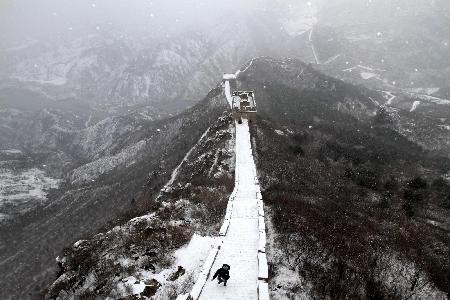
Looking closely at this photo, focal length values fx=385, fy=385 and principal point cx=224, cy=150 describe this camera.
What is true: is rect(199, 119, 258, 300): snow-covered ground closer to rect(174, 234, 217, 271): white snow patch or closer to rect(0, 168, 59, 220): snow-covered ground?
rect(174, 234, 217, 271): white snow patch

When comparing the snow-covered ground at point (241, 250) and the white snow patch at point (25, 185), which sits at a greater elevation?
the snow-covered ground at point (241, 250)

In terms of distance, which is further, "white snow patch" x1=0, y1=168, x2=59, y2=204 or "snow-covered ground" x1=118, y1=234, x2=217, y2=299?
"white snow patch" x1=0, y1=168, x2=59, y2=204

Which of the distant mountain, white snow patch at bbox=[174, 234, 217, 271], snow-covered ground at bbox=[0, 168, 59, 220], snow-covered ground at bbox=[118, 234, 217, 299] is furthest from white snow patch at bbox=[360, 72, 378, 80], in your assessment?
snow-covered ground at bbox=[118, 234, 217, 299]

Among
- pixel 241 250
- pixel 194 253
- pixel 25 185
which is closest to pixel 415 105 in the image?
pixel 241 250

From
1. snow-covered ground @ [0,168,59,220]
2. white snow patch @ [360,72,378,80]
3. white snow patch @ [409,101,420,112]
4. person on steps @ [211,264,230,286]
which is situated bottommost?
snow-covered ground @ [0,168,59,220]

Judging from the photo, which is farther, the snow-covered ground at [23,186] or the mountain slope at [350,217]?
the snow-covered ground at [23,186]

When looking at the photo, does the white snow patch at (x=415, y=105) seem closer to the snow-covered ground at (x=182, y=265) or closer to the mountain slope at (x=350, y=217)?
the mountain slope at (x=350, y=217)

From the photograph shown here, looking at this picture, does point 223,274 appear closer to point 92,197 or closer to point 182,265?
point 182,265

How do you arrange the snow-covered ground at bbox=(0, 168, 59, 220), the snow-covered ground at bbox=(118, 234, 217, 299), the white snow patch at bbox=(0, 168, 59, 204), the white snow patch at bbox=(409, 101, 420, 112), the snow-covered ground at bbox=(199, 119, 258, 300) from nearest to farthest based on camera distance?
the snow-covered ground at bbox=(199, 119, 258, 300) → the snow-covered ground at bbox=(118, 234, 217, 299) → the white snow patch at bbox=(409, 101, 420, 112) → the snow-covered ground at bbox=(0, 168, 59, 220) → the white snow patch at bbox=(0, 168, 59, 204)

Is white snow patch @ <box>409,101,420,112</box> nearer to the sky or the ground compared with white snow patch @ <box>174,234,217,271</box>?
nearer to the sky

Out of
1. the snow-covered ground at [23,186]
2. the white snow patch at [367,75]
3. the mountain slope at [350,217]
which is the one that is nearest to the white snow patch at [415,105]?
the mountain slope at [350,217]

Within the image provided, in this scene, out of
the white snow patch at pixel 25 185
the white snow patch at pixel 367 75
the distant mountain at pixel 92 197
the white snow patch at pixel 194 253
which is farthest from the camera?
the white snow patch at pixel 367 75

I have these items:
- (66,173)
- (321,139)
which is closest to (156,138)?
(66,173)
